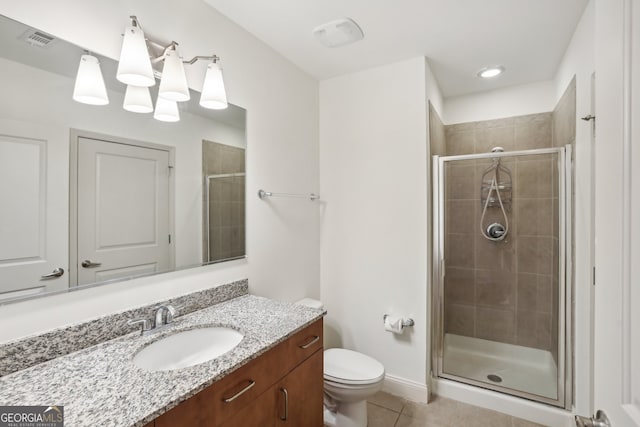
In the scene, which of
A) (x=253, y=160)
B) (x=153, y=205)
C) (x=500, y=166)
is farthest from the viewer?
(x=500, y=166)

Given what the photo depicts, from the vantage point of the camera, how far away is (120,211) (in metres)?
1.31

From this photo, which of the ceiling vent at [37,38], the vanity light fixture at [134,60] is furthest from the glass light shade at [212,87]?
the ceiling vent at [37,38]

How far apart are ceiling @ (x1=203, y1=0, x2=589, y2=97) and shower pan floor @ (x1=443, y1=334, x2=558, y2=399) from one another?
2209 millimetres

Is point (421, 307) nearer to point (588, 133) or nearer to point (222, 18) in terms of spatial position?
point (588, 133)

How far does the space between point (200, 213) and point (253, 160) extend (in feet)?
1.68

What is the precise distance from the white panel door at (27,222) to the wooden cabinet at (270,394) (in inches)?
27.6

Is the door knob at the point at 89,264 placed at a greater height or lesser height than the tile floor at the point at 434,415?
greater

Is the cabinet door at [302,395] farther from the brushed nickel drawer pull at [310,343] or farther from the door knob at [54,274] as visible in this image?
Answer: the door knob at [54,274]

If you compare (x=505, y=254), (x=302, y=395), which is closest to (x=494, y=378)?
(x=505, y=254)

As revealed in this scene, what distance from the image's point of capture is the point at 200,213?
162cm

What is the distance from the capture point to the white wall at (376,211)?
222 centimetres

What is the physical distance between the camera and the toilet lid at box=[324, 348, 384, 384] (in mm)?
1780

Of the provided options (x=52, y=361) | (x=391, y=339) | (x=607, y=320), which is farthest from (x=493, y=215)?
(x=52, y=361)

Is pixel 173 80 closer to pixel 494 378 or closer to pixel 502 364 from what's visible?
pixel 494 378
